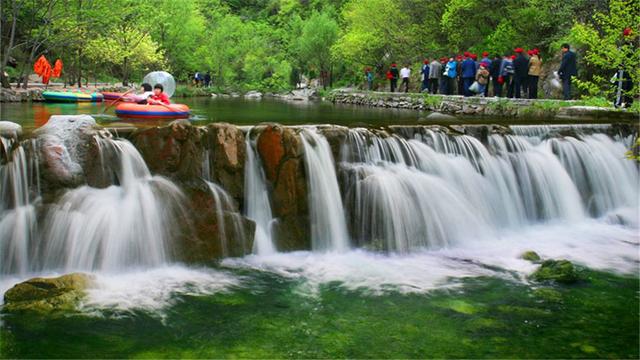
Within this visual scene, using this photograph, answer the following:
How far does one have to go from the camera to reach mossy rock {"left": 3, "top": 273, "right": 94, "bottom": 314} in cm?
648

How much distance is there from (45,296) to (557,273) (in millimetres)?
6704

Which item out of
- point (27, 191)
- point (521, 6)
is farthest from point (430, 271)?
point (521, 6)

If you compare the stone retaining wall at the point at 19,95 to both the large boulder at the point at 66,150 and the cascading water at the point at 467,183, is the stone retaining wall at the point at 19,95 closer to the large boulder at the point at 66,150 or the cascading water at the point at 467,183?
the large boulder at the point at 66,150

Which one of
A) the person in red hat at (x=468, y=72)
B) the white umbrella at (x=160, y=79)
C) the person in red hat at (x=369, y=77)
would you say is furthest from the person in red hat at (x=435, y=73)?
the white umbrella at (x=160, y=79)

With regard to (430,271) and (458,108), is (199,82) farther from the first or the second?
(430,271)

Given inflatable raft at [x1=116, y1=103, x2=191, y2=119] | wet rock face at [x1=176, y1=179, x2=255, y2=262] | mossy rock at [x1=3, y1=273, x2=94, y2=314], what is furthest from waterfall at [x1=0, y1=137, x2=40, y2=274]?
inflatable raft at [x1=116, y1=103, x2=191, y2=119]

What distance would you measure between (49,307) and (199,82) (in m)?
54.6

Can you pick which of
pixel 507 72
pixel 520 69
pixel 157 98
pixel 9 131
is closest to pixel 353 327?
pixel 9 131

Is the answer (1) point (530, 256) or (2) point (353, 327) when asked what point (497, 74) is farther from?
(2) point (353, 327)

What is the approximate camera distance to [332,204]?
9.84 m

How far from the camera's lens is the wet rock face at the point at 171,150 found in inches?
357

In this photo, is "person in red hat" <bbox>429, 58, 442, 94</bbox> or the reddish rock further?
"person in red hat" <bbox>429, 58, 442, 94</bbox>

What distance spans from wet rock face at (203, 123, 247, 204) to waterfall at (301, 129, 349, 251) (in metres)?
1.21

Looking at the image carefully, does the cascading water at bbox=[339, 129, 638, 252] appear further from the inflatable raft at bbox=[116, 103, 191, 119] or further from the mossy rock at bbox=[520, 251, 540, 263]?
the inflatable raft at bbox=[116, 103, 191, 119]
